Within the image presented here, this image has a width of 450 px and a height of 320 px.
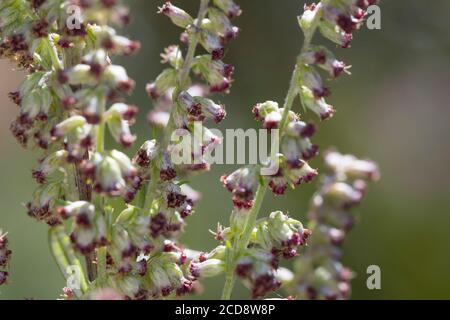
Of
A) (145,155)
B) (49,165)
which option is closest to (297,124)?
(145,155)

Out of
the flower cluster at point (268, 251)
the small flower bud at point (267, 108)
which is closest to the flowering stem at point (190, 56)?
the small flower bud at point (267, 108)

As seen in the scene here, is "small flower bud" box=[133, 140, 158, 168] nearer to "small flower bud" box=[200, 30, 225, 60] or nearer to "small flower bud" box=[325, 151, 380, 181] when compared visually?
"small flower bud" box=[200, 30, 225, 60]

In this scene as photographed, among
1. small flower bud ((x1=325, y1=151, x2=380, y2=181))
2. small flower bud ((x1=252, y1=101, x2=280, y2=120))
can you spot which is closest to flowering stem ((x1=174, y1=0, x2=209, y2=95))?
small flower bud ((x1=252, y1=101, x2=280, y2=120))

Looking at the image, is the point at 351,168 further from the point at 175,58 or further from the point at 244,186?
the point at 175,58

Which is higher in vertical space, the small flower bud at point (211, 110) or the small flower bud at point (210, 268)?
the small flower bud at point (211, 110)

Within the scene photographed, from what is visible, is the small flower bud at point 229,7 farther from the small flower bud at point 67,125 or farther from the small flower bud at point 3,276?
the small flower bud at point 3,276

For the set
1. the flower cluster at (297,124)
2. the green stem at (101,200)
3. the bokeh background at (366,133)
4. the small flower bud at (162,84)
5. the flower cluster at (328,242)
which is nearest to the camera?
the flower cluster at (328,242)

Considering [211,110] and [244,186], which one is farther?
[211,110]
